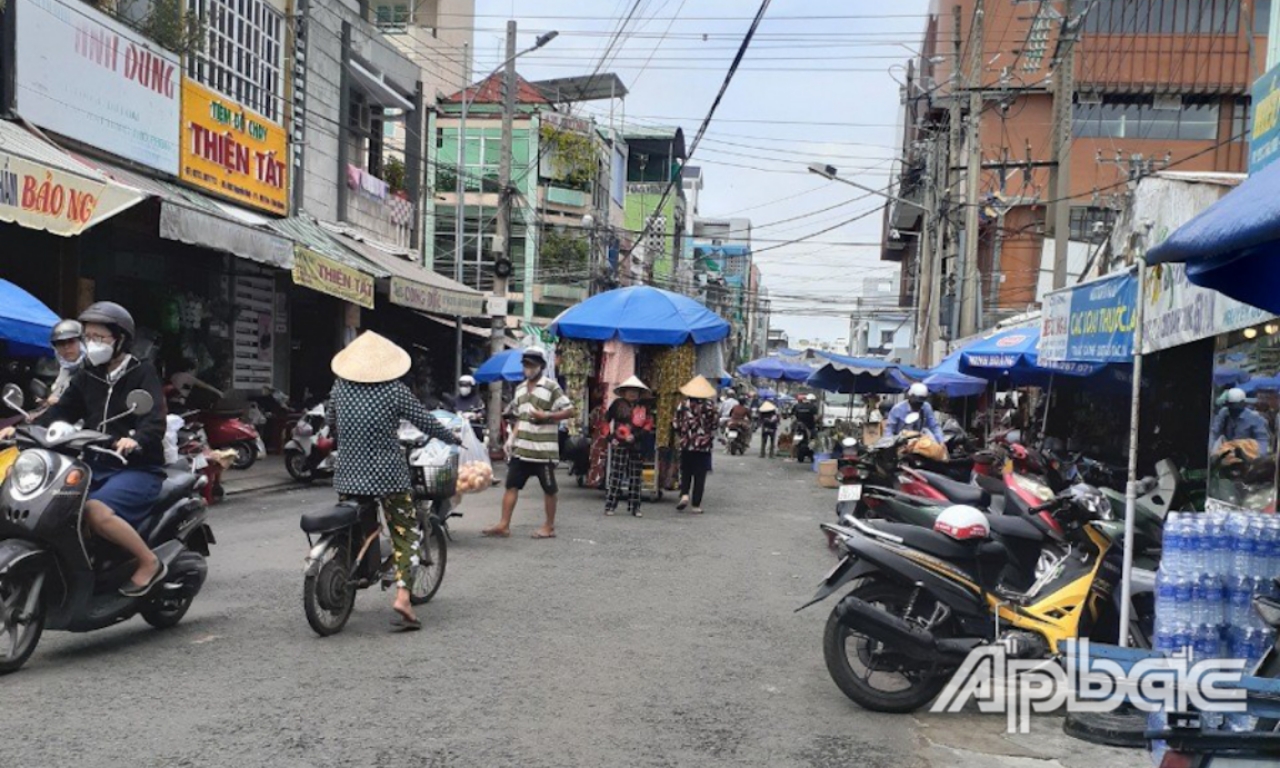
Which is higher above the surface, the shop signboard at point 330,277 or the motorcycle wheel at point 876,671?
the shop signboard at point 330,277

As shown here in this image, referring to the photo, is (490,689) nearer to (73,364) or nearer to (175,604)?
(175,604)

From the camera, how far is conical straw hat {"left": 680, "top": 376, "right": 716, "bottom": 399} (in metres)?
14.9

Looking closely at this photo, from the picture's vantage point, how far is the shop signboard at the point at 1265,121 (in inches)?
311

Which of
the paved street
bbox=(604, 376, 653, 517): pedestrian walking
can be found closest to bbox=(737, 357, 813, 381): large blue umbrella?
bbox=(604, 376, 653, 517): pedestrian walking

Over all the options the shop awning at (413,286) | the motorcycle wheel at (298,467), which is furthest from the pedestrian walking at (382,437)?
the shop awning at (413,286)

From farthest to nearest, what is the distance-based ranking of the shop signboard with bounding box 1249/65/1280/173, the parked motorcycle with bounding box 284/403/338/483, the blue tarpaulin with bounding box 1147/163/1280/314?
the parked motorcycle with bounding box 284/403/338/483 < the shop signboard with bounding box 1249/65/1280/173 < the blue tarpaulin with bounding box 1147/163/1280/314

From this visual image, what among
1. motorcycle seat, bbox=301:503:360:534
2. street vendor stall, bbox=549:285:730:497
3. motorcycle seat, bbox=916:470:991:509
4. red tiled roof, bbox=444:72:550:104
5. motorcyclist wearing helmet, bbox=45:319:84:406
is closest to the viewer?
motorcycle seat, bbox=301:503:360:534

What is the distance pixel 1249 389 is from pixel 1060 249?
1422cm

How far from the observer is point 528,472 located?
35.7 feet

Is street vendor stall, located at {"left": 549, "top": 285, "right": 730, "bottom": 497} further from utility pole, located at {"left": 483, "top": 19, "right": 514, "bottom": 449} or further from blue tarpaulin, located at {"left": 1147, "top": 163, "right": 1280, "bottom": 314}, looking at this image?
blue tarpaulin, located at {"left": 1147, "top": 163, "right": 1280, "bottom": 314}

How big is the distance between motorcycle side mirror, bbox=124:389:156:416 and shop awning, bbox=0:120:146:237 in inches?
196

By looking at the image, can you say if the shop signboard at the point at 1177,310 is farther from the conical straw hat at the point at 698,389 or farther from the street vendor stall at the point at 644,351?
the street vendor stall at the point at 644,351

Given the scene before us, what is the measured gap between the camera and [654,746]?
479cm

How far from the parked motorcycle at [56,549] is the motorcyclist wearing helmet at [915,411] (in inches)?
331
